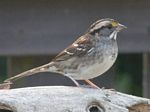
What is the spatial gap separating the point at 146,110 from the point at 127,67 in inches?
107

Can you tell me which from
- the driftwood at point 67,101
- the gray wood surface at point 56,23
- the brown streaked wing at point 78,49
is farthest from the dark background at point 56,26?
the driftwood at point 67,101

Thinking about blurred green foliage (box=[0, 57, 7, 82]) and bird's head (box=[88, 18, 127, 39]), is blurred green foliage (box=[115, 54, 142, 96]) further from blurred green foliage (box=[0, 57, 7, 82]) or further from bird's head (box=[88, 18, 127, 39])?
bird's head (box=[88, 18, 127, 39])

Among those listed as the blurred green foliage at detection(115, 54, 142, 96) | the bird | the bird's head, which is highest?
the bird's head

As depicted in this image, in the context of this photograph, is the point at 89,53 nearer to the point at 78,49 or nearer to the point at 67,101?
the point at 78,49

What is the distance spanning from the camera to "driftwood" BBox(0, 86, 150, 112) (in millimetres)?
5328

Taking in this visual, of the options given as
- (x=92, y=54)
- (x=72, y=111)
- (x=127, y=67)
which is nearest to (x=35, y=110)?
(x=72, y=111)

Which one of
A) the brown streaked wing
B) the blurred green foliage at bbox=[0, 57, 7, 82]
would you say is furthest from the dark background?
the brown streaked wing

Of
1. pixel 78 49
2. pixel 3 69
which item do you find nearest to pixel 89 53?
pixel 78 49

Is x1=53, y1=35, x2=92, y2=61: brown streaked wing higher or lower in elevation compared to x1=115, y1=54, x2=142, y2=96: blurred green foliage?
higher

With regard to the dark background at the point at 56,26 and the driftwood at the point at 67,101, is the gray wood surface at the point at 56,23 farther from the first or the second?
the driftwood at the point at 67,101

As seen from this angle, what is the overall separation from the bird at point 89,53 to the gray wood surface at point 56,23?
79cm

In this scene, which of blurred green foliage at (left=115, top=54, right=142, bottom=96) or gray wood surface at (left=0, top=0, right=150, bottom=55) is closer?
gray wood surface at (left=0, top=0, right=150, bottom=55)

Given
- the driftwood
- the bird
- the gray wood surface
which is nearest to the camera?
the driftwood

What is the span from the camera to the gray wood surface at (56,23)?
285 inches
